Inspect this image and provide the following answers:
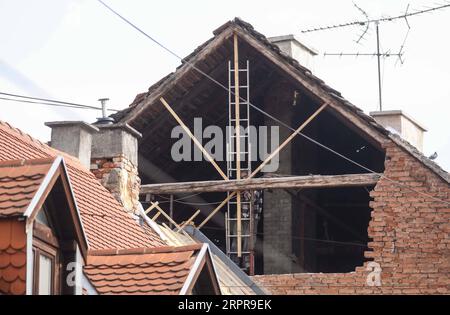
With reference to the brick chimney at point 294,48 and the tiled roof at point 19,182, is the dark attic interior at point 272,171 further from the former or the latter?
the tiled roof at point 19,182

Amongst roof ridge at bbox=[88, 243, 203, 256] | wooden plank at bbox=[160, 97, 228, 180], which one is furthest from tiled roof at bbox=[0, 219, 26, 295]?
wooden plank at bbox=[160, 97, 228, 180]

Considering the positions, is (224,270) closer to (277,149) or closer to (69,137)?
(277,149)

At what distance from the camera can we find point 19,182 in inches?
633

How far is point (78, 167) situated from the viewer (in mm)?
22453

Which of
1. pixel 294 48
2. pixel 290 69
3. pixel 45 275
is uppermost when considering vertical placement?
pixel 294 48

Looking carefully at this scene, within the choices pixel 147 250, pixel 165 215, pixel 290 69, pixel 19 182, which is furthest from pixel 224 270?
pixel 19 182

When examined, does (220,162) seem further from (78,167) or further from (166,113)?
(78,167)

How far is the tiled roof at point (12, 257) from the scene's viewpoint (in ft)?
50.3

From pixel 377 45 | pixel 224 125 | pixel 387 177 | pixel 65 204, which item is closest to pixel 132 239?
pixel 65 204

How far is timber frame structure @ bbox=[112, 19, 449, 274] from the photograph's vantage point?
29.3 m

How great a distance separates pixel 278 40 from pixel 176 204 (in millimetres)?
3727

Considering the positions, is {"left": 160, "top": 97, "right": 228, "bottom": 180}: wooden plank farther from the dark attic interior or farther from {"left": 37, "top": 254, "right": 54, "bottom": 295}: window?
{"left": 37, "top": 254, "right": 54, "bottom": 295}: window

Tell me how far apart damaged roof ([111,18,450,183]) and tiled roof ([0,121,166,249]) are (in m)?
6.76

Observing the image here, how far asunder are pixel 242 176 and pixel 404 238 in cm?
350
